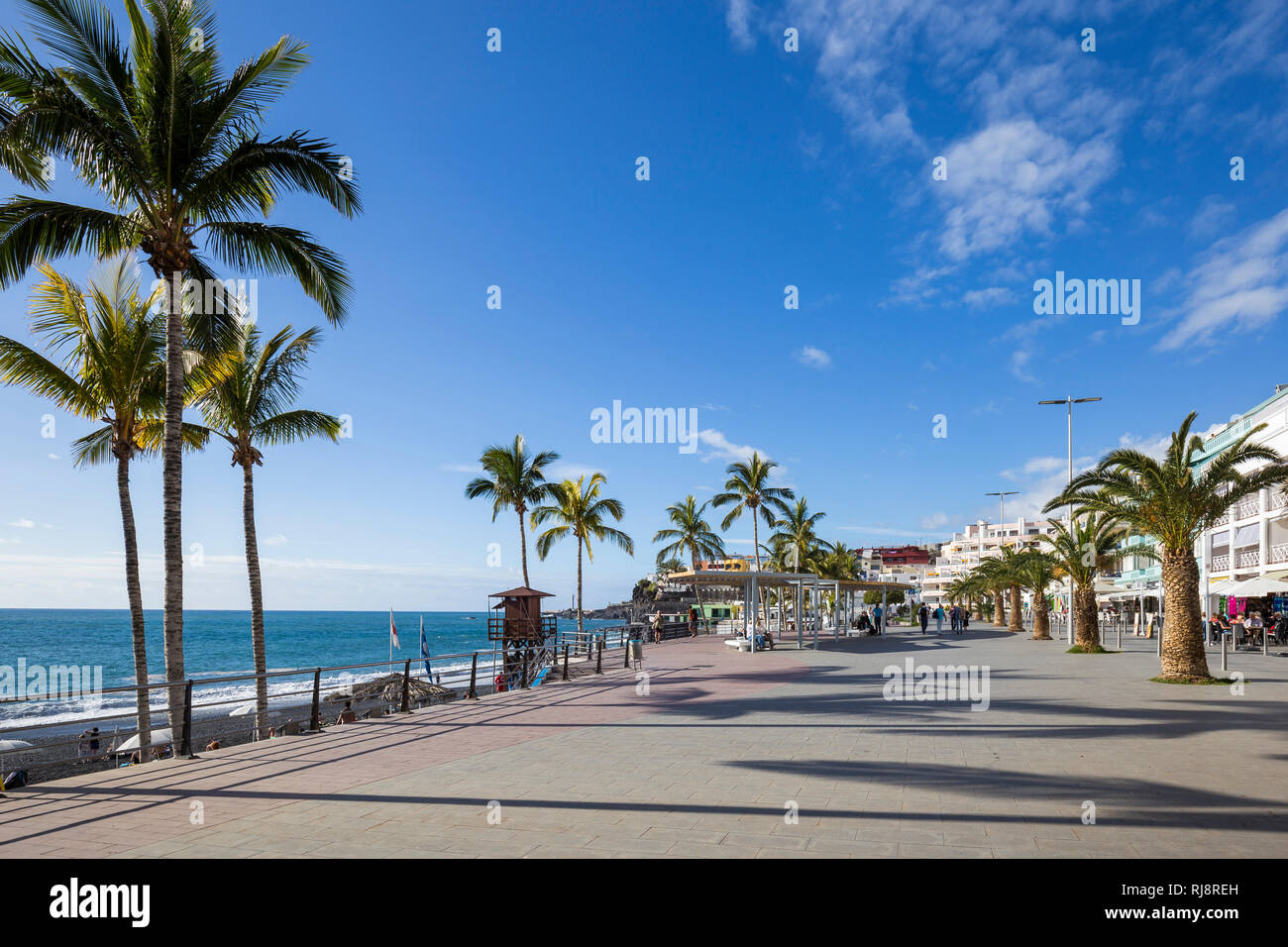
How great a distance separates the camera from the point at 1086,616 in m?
27.0

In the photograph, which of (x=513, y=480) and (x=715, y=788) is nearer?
(x=715, y=788)

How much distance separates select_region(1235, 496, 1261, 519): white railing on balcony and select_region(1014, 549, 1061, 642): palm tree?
496 inches

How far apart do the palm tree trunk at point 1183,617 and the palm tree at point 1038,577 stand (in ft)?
53.6

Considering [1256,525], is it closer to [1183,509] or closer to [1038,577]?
[1038,577]

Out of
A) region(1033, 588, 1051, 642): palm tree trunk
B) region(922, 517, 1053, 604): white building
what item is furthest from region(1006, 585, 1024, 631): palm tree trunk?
region(922, 517, 1053, 604): white building

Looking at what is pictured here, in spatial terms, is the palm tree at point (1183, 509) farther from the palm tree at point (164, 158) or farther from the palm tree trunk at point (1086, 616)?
the palm tree at point (164, 158)

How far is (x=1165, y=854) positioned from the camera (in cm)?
531

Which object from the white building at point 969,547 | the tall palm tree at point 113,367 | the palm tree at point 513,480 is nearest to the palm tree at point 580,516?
the palm tree at point 513,480

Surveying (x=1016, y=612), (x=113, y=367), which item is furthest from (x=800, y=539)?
(x=113, y=367)

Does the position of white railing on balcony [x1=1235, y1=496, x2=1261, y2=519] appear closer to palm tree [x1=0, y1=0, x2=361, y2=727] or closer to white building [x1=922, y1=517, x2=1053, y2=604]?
palm tree [x1=0, y1=0, x2=361, y2=727]

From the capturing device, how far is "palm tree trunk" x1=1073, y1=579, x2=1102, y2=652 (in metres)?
26.9

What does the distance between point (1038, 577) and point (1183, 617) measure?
18694 millimetres

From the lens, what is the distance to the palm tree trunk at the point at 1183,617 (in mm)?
16688

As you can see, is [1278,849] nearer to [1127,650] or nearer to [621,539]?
[1127,650]
